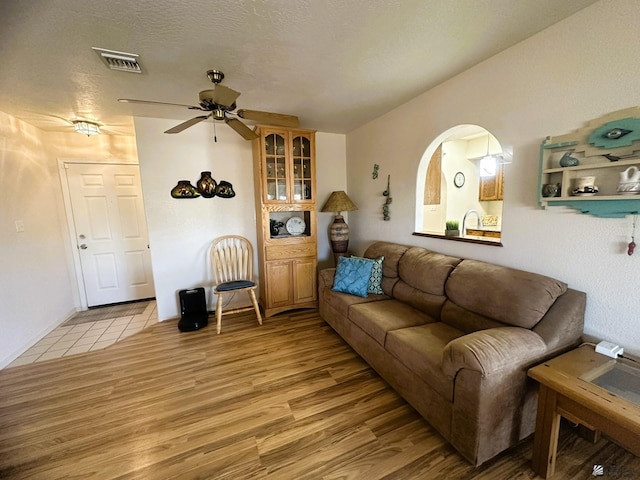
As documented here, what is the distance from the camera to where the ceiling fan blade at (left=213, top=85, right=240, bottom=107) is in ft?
5.58

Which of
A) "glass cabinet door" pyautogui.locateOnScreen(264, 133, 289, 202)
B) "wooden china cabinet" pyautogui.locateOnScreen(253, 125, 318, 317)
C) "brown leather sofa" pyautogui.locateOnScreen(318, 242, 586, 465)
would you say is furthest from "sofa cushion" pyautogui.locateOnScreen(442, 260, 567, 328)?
"glass cabinet door" pyautogui.locateOnScreen(264, 133, 289, 202)

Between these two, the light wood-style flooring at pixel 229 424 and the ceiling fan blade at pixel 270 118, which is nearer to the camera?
the light wood-style flooring at pixel 229 424

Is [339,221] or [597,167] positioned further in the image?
[339,221]

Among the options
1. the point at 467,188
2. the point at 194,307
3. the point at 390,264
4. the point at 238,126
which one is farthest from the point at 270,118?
the point at 467,188

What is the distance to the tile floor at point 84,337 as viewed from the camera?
2635mm

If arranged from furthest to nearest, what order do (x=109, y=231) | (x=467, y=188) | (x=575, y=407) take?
1. (x=467, y=188)
2. (x=109, y=231)
3. (x=575, y=407)

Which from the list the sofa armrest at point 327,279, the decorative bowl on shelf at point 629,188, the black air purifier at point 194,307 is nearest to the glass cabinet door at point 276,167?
the sofa armrest at point 327,279

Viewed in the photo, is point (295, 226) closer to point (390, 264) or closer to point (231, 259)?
point (231, 259)

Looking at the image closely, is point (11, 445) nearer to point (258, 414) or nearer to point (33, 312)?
point (258, 414)

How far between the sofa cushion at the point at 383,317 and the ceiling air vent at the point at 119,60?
2.59m

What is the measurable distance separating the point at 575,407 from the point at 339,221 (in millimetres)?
2813

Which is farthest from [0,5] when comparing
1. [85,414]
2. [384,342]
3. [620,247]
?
[620,247]

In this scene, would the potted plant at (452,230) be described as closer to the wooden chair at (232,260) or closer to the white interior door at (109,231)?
the wooden chair at (232,260)

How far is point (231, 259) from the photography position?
3.49 metres
